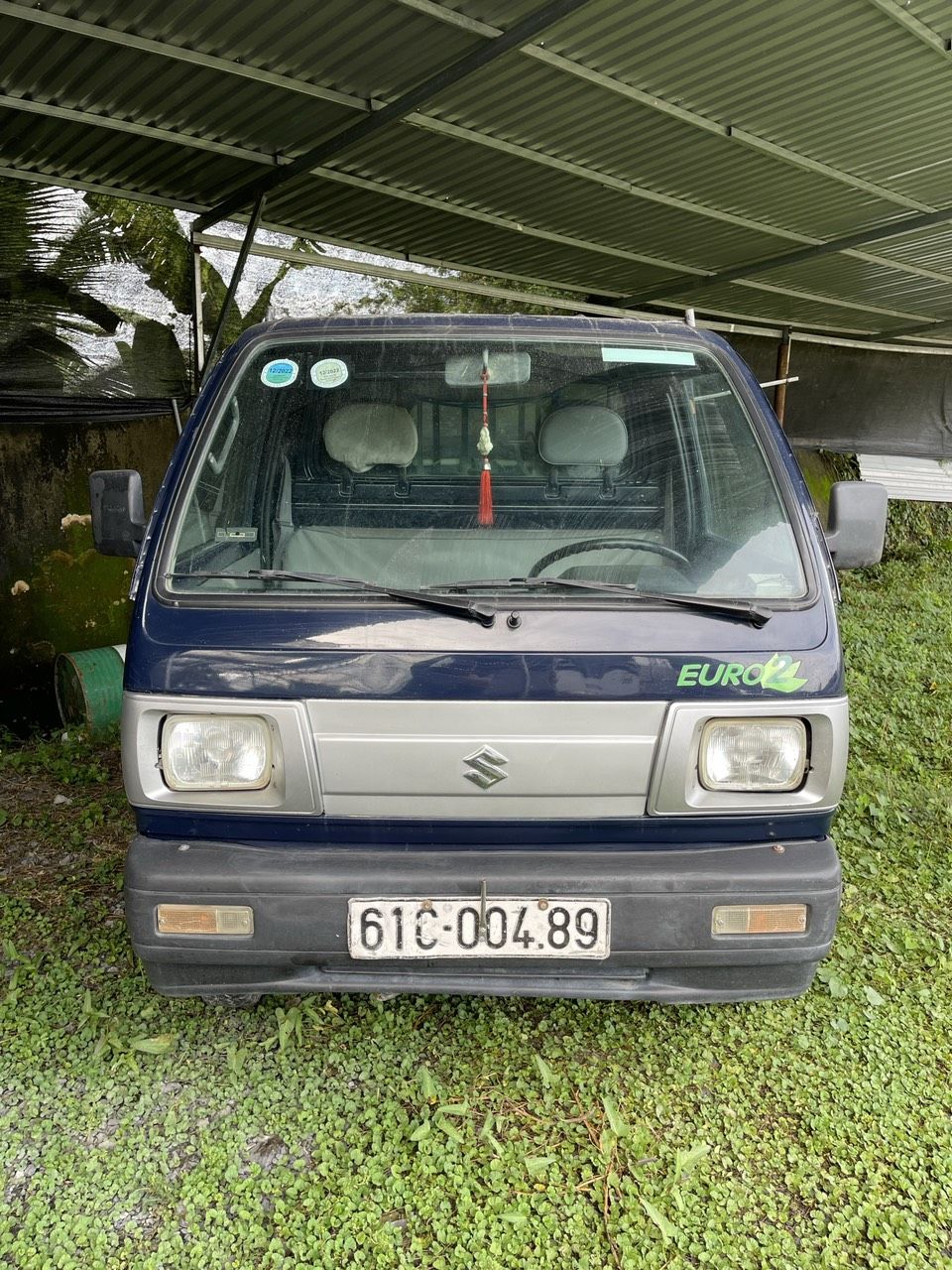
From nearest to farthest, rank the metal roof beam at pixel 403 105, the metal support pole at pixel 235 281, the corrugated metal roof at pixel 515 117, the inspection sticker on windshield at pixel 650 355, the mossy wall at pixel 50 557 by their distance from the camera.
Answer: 1. the inspection sticker on windshield at pixel 650 355
2. the metal roof beam at pixel 403 105
3. the corrugated metal roof at pixel 515 117
4. the metal support pole at pixel 235 281
5. the mossy wall at pixel 50 557

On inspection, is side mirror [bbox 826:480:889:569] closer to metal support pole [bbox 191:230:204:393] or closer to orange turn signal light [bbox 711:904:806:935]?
orange turn signal light [bbox 711:904:806:935]

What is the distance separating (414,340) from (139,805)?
1.46 m

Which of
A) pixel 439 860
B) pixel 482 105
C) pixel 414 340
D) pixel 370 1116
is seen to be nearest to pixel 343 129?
pixel 482 105

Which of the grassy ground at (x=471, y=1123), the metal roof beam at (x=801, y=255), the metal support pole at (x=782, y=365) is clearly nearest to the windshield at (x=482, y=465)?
the grassy ground at (x=471, y=1123)

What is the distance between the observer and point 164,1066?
8.82ft

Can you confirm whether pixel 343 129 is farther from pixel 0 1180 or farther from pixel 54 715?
pixel 0 1180

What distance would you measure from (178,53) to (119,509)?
9.27 feet

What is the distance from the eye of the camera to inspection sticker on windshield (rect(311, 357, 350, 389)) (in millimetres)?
2756

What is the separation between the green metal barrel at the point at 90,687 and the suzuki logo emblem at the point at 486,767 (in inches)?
151

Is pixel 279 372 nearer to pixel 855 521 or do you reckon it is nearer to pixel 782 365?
pixel 855 521

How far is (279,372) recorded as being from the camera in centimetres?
276

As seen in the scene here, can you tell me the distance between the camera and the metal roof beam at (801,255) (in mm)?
7113

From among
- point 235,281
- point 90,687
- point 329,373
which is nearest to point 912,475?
point 235,281

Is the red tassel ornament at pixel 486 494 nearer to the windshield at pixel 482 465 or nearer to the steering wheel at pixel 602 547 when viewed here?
the windshield at pixel 482 465
